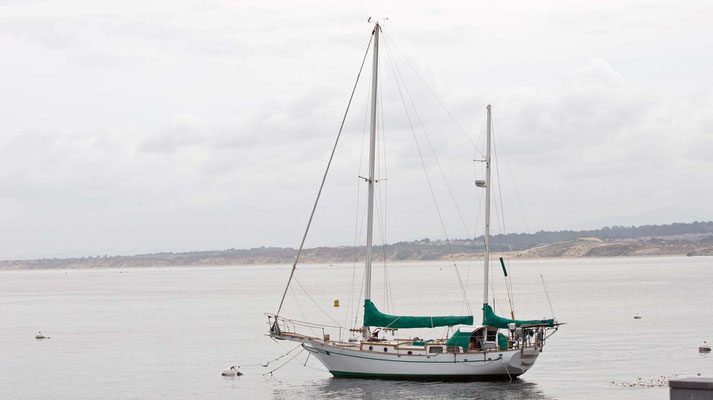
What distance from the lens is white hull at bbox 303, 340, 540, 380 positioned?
4997 centimetres

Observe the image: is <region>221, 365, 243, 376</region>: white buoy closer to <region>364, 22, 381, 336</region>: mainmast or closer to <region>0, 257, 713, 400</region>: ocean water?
<region>0, 257, 713, 400</region>: ocean water

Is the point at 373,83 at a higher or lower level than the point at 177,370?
higher

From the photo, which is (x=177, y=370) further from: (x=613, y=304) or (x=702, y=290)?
(x=702, y=290)

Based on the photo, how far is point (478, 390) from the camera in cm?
4884

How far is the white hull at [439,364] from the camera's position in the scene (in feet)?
164

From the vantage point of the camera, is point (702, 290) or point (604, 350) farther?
point (702, 290)

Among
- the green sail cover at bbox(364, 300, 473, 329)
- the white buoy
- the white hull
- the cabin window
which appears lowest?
the white buoy

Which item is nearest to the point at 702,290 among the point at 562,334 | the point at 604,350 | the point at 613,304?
the point at 613,304

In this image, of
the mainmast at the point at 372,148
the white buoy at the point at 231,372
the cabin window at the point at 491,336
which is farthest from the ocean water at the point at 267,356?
the mainmast at the point at 372,148

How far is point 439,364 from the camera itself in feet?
164

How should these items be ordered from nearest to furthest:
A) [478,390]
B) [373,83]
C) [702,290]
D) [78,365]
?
[478,390] < [373,83] < [78,365] < [702,290]

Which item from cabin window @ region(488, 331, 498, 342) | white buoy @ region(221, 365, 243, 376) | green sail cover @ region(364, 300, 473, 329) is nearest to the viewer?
cabin window @ region(488, 331, 498, 342)

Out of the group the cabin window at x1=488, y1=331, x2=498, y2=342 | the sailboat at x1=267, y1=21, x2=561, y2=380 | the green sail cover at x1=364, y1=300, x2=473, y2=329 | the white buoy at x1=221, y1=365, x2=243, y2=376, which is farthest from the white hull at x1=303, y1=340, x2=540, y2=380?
the white buoy at x1=221, y1=365, x2=243, y2=376

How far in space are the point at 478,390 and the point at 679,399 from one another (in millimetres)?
27634
